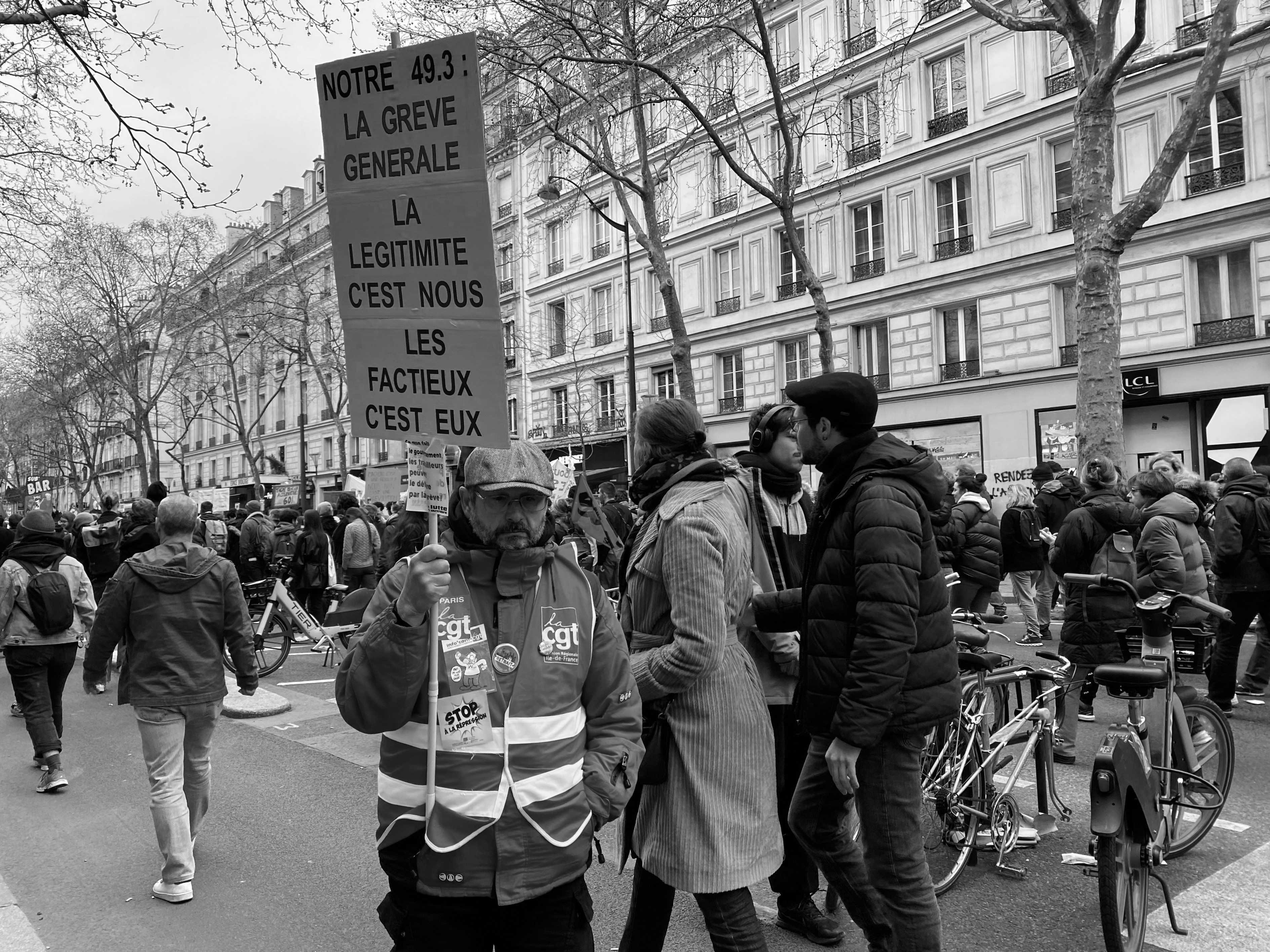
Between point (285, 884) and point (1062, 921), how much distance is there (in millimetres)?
3468

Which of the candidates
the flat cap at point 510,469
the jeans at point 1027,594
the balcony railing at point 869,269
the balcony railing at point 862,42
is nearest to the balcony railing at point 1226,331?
the balcony railing at point 869,269

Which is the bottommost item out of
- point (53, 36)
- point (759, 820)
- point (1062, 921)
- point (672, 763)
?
point (1062, 921)

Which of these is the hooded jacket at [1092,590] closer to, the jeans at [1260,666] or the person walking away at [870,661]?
the jeans at [1260,666]

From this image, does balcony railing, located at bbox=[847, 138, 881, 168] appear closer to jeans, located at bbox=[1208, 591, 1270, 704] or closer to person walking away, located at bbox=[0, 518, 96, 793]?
jeans, located at bbox=[1208, 591, 1270, 704]

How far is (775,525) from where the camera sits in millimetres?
3793

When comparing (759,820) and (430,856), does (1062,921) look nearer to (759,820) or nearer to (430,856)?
(759,820)

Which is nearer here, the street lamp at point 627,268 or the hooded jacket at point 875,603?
the hooded jacket at point 875,603

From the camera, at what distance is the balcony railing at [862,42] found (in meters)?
24.9

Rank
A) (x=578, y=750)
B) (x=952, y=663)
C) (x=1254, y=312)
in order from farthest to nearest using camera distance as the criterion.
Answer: (x=1254, y=312), (x=952, y=663), (x=578, y=750)

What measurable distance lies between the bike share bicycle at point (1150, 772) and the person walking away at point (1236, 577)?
10.2ft

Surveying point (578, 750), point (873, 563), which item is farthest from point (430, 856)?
point (873, 563)

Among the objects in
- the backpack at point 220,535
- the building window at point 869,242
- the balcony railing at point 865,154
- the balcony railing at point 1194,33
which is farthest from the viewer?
the building window at point 869,242

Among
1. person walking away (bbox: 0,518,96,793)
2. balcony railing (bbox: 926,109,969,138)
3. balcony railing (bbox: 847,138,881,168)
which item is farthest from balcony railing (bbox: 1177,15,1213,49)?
person walking away (bbox: 0,518,96,793)

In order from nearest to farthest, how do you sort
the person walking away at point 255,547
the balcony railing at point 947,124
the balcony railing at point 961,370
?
the person walking away at point 255,547
the balcony railing at point 961,370
the balcony railing at point 947,124
